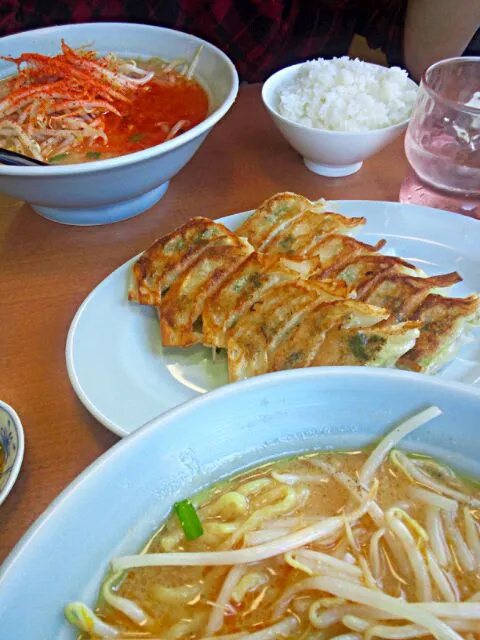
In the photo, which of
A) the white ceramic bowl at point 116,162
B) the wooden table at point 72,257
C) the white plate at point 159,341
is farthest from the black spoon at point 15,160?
the white plate at point 159,341

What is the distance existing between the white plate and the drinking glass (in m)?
0.13

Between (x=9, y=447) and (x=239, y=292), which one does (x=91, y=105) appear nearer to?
(x=239, y=292)

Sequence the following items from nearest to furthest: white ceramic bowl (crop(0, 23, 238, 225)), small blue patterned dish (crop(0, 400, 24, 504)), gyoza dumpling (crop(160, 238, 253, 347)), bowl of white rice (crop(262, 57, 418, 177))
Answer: small blue patterned dish (crop(0, 400, 24, 504)), gyoza dumpling (crop(160, 238, 253, 347)), white ceramic bowl (crop(0, 23, 238, 225)), bowl of white rice (crop(262, 57, 418, 177))

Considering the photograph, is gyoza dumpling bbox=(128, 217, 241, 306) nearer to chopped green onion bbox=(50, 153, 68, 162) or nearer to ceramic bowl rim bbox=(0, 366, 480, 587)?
chopped green onion bbox=(50, 153, 68, 162)

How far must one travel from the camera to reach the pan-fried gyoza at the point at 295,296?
1100 millimetres

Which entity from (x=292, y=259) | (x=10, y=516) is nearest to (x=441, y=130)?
(x=292, y=259)

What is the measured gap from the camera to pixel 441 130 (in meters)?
1.51

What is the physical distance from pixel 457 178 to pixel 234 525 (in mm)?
1217

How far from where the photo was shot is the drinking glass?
1458 millimetres

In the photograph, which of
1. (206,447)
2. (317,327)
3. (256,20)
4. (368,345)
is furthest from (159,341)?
(256,20)

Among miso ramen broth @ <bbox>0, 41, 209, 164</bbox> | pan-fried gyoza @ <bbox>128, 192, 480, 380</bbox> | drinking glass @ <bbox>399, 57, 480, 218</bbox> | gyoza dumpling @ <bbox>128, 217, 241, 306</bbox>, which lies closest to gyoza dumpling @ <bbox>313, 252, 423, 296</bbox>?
pan-fried gyoza @ <bbox>128, 192, 480, 380</bbox>

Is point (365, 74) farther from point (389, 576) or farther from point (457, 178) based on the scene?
point (389, 576)

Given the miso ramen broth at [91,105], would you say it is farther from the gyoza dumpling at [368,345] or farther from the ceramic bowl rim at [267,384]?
the ceramic bowl rim at [267,384]

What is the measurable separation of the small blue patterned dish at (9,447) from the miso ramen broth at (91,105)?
816 millimetres
